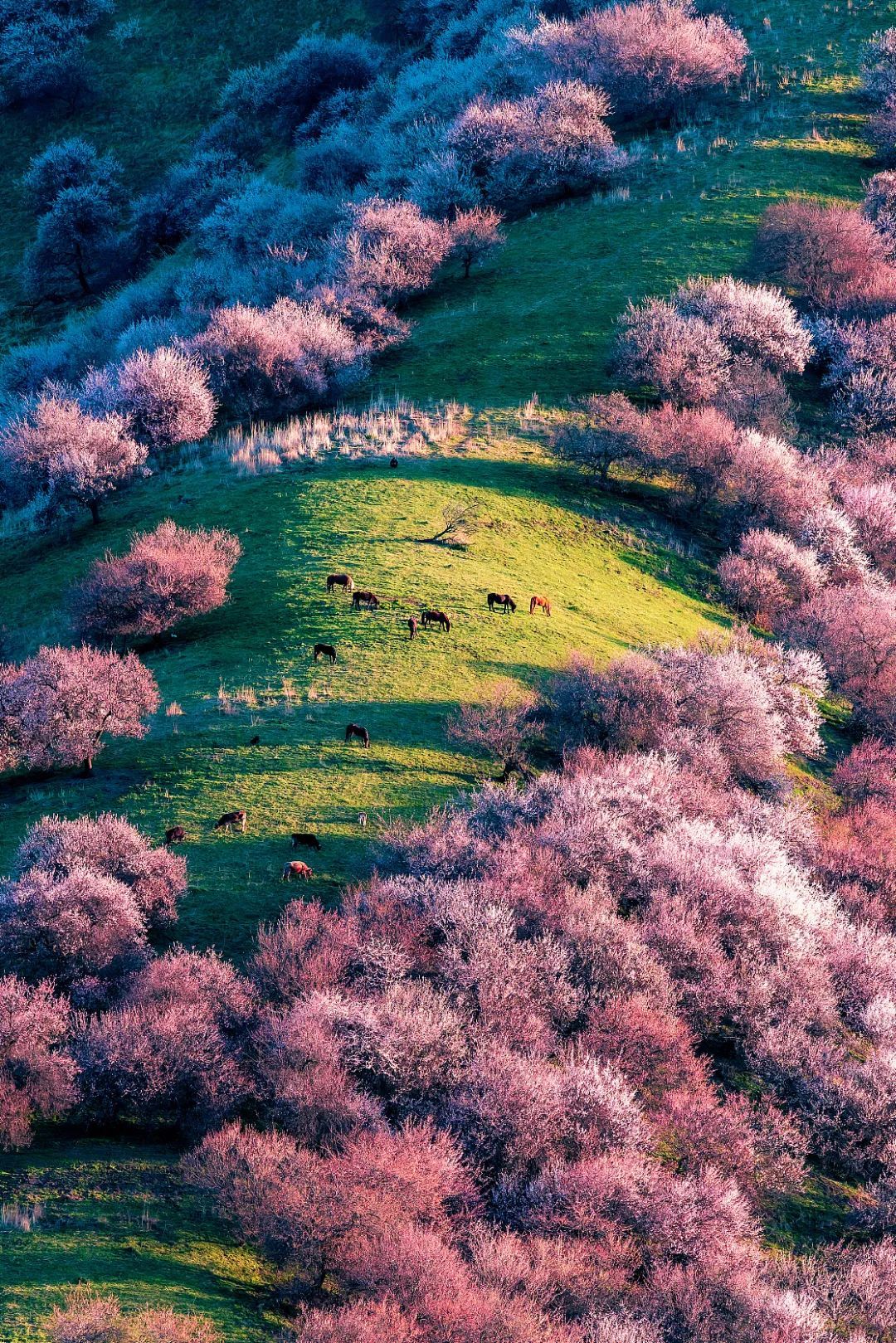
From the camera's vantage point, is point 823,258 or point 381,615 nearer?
point 381,615

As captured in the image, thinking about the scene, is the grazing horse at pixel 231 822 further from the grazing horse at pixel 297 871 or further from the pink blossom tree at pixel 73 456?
the pink blossom tree at pixel 73 456

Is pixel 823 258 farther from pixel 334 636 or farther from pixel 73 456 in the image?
pixel 334 636

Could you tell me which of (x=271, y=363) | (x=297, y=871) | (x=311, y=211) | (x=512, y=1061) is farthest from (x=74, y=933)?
(x=311, y=211)

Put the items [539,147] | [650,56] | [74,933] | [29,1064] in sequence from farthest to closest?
[650,56], [539,147], [74,933], [29,1064]

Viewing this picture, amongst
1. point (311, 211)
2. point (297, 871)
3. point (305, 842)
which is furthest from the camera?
point (311, 211)

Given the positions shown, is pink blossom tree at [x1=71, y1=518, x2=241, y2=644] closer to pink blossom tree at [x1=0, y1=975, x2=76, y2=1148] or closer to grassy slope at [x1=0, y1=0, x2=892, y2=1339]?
grassy slope at [x1=0, y1=0, x2=892, y2=1339]

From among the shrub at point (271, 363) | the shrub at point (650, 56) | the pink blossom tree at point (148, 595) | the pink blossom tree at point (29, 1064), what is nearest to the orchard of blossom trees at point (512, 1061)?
the pink blossom tree at point (29, 1064)

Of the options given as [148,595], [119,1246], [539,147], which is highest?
[539,147]
